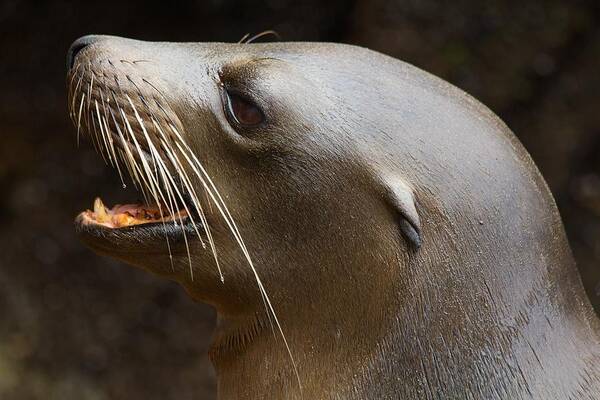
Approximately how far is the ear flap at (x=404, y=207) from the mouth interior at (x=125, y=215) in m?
0.53

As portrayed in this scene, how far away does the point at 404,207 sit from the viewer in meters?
2.06

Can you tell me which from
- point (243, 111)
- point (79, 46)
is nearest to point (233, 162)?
point (243, 111)

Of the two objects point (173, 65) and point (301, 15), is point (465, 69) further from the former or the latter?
point (173, 65)

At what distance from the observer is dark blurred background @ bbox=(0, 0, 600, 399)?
4707 mm

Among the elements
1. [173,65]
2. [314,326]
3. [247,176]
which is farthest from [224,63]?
[314,326]

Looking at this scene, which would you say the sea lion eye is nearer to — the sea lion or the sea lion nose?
the sea lion

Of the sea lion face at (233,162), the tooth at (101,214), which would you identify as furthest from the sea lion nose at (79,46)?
the tooth at (101,214)

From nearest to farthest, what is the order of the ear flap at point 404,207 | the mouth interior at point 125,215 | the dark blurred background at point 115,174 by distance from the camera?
the ear flap at point 404,207 < the mouth interior at point 125,215 < the dark blurred background at point 115,174

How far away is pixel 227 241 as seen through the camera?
222cm

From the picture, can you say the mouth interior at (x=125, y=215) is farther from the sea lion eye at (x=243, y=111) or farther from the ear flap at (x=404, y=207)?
the ear flap at (x=404, y=207)

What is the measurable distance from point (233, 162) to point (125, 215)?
0.35 metres

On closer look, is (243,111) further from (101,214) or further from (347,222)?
(101,214)

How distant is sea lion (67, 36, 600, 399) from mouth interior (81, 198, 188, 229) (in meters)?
0.02

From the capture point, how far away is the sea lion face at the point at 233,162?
83.4 inches
